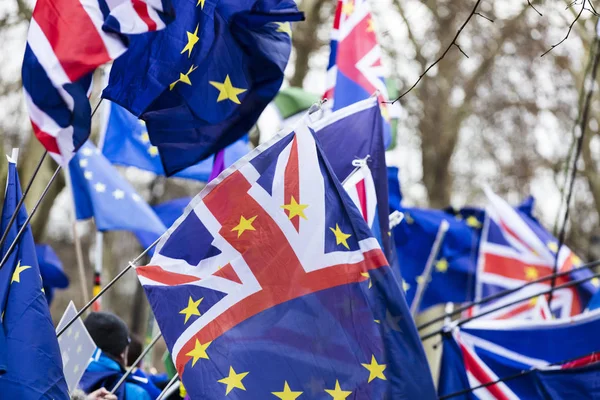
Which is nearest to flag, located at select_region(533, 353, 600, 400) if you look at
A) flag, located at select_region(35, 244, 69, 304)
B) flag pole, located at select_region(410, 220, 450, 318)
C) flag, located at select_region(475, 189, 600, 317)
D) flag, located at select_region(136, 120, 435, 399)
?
flag, located at select_region(136, 120, 435, 399)

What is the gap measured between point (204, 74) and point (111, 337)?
1498 mm

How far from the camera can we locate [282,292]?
4.41 meters

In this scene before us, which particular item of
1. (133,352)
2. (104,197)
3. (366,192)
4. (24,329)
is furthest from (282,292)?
(104,197)

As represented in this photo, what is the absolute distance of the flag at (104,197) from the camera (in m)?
7.98

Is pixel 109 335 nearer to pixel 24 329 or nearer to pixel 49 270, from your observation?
pixel 24 329

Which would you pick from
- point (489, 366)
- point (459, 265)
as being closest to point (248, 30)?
point (489, 366)

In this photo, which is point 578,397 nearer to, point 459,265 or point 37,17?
point 37,17

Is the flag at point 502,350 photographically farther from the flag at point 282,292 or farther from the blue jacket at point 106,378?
the blue jacket at point 106,378

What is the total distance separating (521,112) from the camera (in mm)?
17875

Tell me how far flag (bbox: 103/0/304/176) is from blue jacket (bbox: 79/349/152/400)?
107 centimetres

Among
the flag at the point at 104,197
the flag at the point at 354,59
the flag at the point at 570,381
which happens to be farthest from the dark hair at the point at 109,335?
the flag at the point at 354,59

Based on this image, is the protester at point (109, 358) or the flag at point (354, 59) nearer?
the protester at point (109, 358)

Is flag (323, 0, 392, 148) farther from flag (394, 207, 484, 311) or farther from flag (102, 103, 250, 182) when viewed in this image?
flag (394, 207, 484, 311)

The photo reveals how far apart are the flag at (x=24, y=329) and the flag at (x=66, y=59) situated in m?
0.44
